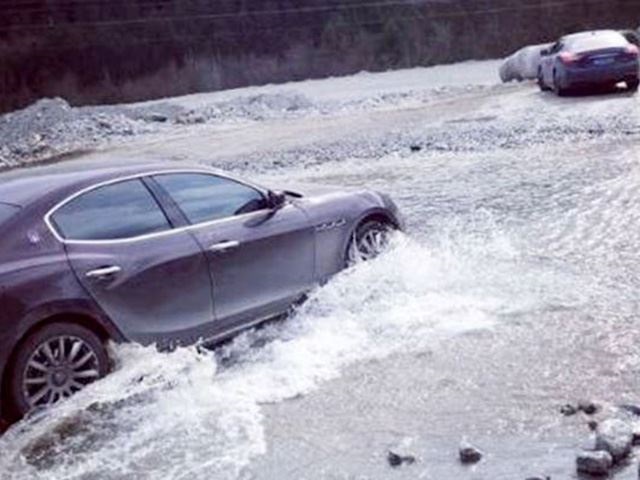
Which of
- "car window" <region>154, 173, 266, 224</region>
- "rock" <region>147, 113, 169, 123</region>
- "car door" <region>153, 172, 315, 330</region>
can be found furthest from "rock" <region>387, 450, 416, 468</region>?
"rock" <region>147, 113, 169, 123</region>

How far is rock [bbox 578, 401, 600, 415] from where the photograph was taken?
19.0 ft

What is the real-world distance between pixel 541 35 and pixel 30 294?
4604 centimetres

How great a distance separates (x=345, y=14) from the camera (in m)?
46.1

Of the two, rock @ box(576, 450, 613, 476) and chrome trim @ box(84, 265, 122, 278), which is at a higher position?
chrome trim @ box(84, 265, 122, 278)

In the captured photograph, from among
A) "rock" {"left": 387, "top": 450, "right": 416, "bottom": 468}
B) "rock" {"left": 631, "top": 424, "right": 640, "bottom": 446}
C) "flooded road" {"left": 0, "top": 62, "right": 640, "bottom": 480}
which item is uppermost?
"rock" {"left": 631, "top": 424, "right": 640, "bottom": 446}

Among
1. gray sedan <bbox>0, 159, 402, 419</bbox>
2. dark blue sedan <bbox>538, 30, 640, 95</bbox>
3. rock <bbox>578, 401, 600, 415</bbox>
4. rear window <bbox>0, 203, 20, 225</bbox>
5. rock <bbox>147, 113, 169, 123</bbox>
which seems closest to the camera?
rock <bbox>578, 401, 600, 415</bbox>

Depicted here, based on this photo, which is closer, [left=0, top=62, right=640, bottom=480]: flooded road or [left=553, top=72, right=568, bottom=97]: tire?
[left=0, top=62, right=640, bottom=480]: flooded road

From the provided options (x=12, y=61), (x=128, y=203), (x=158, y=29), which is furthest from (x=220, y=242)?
(x=158, y=29)

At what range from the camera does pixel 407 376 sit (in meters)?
6.67

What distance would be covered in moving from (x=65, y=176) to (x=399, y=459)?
2.89m

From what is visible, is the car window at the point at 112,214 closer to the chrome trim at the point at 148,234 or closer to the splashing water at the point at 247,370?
the chrome trim at the point at 148,234

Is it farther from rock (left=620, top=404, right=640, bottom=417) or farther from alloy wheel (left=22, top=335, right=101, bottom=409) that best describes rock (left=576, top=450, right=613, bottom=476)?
alloy wheel (left=22, top=335, right=101, bottom=409)

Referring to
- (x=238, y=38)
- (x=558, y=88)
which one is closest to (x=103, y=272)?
(x=558, y=88)

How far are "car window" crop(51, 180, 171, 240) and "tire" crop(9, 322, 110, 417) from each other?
61cm
